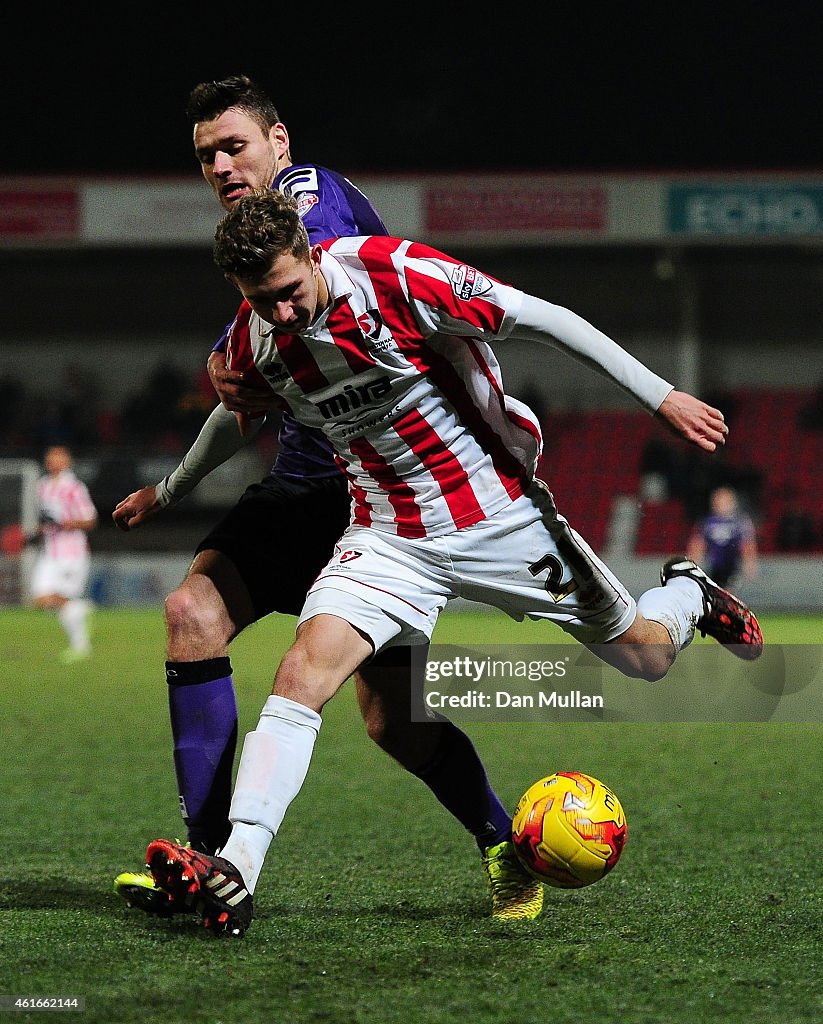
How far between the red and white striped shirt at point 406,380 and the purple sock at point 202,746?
0.59m

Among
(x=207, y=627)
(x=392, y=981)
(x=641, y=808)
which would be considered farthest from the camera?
(x=641, y=808)

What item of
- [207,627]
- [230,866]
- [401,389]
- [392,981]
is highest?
[401,389]

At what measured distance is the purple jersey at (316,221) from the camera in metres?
3.68

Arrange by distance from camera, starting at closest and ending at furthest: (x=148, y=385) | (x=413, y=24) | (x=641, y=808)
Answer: (x=641, y=808), (x=413, y=24), (x=148, y=385)

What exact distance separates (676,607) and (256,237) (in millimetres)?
1786

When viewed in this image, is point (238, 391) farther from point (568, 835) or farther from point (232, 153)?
point (568, 835)

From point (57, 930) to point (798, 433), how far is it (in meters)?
20.1

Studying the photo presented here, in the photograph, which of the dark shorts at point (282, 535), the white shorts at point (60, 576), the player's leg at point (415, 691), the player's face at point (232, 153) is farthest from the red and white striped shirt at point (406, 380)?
the white shorts at point (60, 576)

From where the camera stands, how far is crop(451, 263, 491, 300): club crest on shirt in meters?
3.20

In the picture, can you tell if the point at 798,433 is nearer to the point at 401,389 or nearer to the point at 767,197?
the point at 767,197

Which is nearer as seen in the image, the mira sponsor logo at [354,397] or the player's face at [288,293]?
the player's face at [288,293]

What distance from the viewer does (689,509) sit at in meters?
19.7

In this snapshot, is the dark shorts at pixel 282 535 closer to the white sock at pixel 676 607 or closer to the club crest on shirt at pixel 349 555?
the club crest on shirt at pixel 349 555

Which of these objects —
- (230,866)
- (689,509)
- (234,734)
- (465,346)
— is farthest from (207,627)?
(689,509)
